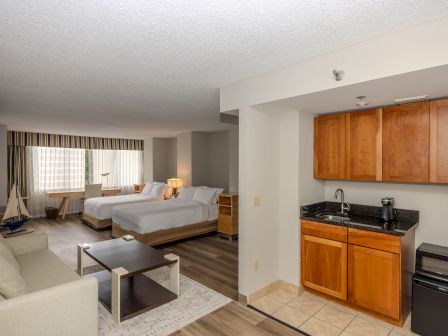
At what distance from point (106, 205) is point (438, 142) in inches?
237

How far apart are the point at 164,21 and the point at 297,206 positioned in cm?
233

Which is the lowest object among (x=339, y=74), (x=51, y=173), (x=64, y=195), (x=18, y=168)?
(x=64, y=195)

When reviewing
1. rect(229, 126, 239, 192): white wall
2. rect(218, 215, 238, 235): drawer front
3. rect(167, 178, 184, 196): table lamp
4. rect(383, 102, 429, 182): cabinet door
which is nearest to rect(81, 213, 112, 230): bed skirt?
rect(167, 178, 184, 196): table lamp

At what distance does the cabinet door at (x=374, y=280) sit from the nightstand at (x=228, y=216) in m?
2.77

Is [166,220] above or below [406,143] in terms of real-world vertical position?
below

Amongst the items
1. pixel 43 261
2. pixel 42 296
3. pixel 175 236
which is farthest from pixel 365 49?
pixel 175 236

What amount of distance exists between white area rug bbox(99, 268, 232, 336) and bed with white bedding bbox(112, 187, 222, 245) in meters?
1.61

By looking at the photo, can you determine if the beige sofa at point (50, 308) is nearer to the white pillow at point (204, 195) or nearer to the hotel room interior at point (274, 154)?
the hotel room interior at point (274, 154)

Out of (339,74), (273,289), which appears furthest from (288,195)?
(339,74)

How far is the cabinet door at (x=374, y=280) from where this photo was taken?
94.7 inches

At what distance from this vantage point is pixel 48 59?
2312 millimetres

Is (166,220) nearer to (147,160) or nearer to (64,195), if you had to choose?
(64,195)

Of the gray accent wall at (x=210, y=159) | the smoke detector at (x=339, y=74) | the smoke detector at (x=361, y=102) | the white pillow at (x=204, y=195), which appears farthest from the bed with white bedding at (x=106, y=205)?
the smoke detector at (x=339, y=74)

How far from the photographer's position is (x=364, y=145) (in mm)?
2895
